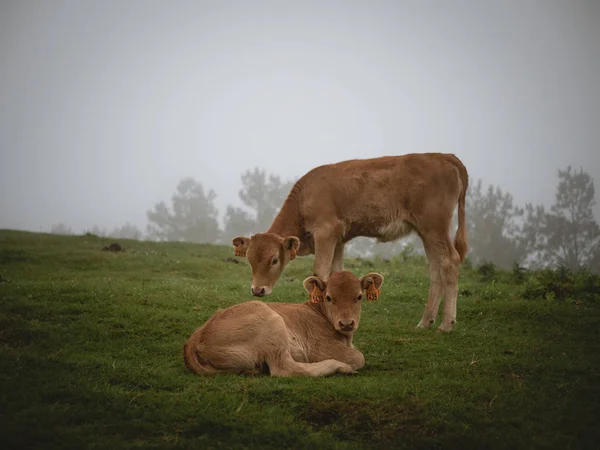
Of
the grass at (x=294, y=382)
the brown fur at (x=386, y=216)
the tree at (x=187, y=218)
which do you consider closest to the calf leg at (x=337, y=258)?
the brown fur at (x=386, y=216)

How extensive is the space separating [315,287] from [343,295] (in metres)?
0.57

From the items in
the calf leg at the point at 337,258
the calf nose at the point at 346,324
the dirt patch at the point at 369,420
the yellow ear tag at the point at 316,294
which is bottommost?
the dirt patch at the point at 369,420

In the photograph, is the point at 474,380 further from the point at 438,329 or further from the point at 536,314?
the point at 536,314

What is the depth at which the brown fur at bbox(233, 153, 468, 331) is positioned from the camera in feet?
39.1

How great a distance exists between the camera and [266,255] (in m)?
11.6

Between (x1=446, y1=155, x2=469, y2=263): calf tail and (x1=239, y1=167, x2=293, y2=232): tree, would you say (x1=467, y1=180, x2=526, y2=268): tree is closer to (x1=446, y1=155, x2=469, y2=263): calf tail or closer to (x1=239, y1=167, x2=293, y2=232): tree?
(x1=239, y1=167, x2=293, y2=232): tree

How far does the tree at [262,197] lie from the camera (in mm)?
91562

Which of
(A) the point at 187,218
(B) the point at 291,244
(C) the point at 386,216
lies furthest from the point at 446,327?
(A) the point at 187,218

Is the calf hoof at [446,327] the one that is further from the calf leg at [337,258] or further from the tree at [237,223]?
the tree at [237,223]

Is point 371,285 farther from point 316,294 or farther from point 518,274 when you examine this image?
point 518,274

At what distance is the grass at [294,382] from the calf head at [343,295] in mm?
881

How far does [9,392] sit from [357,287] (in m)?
5.30

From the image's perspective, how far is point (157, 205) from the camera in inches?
3932

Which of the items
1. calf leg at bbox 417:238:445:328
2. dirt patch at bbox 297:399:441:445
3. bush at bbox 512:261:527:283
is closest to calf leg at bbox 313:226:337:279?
calf leg at bbox 417:238:445:328
